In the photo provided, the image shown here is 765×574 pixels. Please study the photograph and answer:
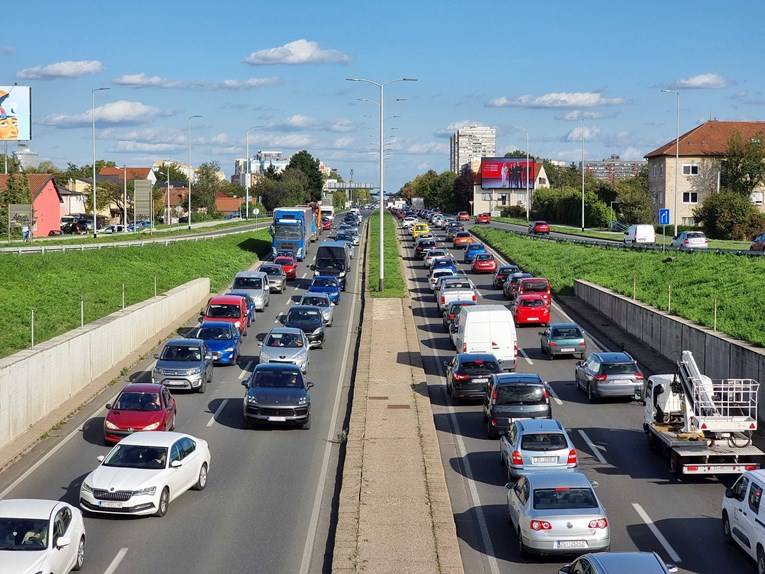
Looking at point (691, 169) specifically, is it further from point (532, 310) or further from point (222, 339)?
point (222, 339)

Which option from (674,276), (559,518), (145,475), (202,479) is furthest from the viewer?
(674,276)

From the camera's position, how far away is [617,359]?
96.9 feet

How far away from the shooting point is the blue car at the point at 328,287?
1997 inches

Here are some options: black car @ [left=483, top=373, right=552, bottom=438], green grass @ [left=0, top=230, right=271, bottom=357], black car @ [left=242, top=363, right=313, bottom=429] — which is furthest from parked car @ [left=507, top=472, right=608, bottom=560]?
green grass @ [left=0, top=230, right=271, bottom=357]

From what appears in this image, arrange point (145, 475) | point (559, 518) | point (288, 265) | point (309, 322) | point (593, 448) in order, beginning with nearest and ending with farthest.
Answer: point (559, 518) → point (145, 475) → point (593, 448) → point (309, 322) → point (288, 265)

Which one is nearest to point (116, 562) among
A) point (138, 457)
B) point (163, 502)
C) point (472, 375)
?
point (163, 502)

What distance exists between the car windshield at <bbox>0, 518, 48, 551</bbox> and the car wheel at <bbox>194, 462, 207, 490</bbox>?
5.81 m

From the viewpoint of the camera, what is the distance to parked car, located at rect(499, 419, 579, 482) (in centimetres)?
2041

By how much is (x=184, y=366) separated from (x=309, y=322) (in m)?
9.52

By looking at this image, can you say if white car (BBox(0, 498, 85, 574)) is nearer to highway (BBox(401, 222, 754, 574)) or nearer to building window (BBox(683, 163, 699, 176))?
highway (BBox(401, 222, 754, 574))

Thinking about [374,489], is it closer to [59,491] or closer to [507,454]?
[507,454]

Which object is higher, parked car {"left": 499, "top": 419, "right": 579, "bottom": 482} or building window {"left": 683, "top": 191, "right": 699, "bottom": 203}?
building window {"left": 683, "top": 191, "right": 699, "bottom": 203}

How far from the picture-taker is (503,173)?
163 m

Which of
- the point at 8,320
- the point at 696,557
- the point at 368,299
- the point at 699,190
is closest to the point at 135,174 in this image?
the point at 699,190
